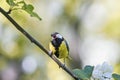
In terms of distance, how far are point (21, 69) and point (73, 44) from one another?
4.47 feet

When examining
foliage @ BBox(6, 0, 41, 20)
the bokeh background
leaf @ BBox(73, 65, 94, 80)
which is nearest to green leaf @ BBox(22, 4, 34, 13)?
foliage @ BBox(6, 0, 41, 20)

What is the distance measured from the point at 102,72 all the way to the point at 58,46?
0.12m

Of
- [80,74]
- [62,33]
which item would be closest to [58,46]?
[80,74]

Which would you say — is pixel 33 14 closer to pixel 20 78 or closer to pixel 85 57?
pixel 20 78

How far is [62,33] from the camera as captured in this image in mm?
9492

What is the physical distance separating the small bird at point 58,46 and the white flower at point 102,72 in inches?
2.9

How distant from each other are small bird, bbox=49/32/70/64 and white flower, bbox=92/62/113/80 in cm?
7

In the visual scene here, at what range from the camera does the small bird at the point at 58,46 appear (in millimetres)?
874

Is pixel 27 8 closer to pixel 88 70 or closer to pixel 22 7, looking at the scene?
pixel 22 7

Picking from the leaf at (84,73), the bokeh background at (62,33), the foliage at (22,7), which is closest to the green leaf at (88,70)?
the leaf at (84,73)

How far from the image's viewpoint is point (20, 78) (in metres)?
9.56

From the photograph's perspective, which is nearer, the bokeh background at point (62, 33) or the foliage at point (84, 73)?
the foliage at point (84, 73)

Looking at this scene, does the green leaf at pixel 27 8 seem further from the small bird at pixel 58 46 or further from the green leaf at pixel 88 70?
the green leaf at pixel 88 70

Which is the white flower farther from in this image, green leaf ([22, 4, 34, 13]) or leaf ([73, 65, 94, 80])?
green leaf ([22, 4, 34, 13])
